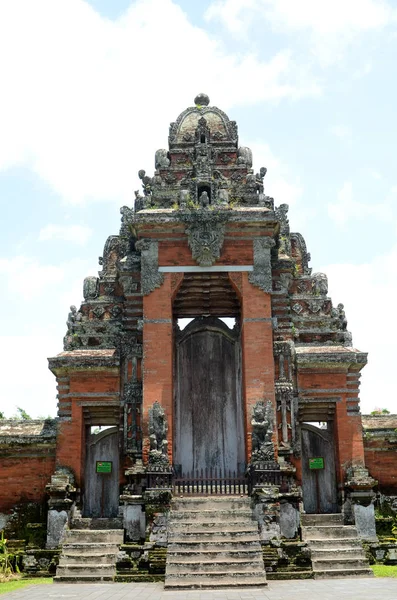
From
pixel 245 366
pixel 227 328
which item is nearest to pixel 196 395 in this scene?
pixel 227 328

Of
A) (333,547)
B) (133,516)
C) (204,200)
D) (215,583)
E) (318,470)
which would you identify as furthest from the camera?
(318,470)

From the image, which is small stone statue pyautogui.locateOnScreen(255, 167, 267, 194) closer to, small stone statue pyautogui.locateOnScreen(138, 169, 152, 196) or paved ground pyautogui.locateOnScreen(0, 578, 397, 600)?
small stone statue pyautogui.locateOnScreen(138, 169, 152, 196)

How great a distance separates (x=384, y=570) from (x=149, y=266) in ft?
31.6

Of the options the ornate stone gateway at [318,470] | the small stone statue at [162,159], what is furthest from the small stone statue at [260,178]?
the ornate stone gateway at [318,470]

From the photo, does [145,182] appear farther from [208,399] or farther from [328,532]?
[328,532]

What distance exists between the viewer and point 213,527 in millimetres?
15258

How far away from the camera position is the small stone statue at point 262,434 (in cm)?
1662

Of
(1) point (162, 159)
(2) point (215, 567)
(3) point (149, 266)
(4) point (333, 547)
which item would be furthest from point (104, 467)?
(1) point (162, 159)

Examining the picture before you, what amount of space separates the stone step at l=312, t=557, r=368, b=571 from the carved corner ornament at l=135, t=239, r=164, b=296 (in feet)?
26.4

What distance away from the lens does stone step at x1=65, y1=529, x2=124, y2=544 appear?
16.7m

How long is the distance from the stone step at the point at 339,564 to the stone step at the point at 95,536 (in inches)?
188

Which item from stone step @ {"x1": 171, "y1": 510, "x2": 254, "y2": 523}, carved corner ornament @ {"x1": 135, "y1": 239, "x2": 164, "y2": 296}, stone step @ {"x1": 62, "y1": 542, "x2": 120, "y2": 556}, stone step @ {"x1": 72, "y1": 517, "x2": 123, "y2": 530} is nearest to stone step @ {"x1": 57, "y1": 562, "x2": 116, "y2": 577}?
stone step @ {"x1": 62, "y1": 542, "x2": 120, "y2": 556}

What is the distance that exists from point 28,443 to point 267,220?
30.1 feet

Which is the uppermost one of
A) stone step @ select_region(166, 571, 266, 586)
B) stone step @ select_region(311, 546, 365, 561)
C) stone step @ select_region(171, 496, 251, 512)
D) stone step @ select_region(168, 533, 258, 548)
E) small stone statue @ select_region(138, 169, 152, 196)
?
small stone statue @ select_region(138, 169, 152, 196)
